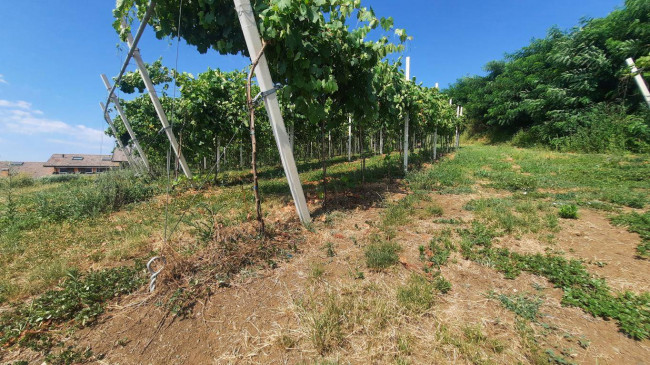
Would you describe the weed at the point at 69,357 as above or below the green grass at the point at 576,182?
below

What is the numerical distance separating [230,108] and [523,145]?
21.8 meters

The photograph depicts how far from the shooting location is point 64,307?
7.16 feet

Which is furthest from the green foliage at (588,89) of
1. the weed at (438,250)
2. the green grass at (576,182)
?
the weed at (438,250)

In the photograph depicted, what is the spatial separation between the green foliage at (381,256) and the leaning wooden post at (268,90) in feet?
4.55

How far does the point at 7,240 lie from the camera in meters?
3.78

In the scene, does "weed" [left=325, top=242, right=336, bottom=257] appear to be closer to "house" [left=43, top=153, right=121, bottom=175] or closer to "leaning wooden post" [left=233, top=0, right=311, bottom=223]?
"leaning wooden post" [left=233, top=0, right=311, bottom=223]

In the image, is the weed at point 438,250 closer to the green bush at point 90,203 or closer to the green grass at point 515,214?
the green grass at point 515,214

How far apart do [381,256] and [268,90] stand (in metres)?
2.71

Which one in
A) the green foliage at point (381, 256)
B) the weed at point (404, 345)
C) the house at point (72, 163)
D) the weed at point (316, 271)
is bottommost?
the weed at point (404, 345)

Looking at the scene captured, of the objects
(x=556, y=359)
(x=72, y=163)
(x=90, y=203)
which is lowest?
(x=556, y=359)

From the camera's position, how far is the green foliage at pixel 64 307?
195 centimetres

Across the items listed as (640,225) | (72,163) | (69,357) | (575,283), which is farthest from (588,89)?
(72,163)

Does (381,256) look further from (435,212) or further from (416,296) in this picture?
(435,212)

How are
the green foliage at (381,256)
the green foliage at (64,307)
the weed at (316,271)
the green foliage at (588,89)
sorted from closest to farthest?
1. the green foliage at (64,307)
2. the weed at (316,271)
3. the green foliage at (381,256)
4. the green foliage at (588,89)
